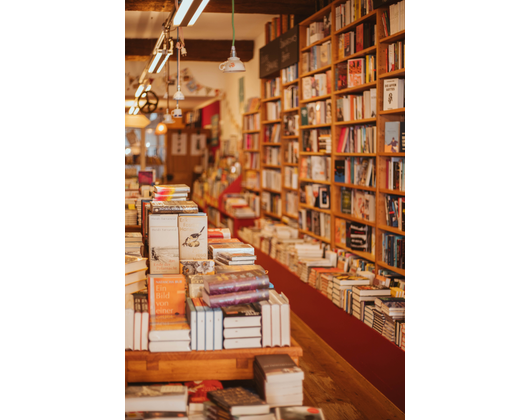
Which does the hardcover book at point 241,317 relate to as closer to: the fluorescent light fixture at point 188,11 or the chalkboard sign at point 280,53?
the fluorescent light fixture at point 188,11

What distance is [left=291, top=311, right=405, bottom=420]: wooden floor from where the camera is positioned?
370cm

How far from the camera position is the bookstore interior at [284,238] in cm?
254

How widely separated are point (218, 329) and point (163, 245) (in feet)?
2.97

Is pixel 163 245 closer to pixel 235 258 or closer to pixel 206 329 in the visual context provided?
pixel 235 258

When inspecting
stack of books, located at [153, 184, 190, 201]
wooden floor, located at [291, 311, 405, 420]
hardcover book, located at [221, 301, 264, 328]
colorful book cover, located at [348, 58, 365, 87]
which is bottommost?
wooden floor, located at [291, 311, 405, 420]

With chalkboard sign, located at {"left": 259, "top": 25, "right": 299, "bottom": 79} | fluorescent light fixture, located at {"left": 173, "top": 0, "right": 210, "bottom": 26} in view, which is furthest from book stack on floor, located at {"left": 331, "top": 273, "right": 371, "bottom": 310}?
chalkboard sign, located at {"left": 259, "top": 25, "right": 299, "bottom": 79}

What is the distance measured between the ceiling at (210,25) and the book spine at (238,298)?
5.27 meters

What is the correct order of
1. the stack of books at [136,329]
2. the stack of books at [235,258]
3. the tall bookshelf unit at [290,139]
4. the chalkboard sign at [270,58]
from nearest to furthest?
the stack of books at [136,329] → the stack of books at [235,258] → the tall bookshelf unit at [290,139] → the chalkboard sign at [270,58]

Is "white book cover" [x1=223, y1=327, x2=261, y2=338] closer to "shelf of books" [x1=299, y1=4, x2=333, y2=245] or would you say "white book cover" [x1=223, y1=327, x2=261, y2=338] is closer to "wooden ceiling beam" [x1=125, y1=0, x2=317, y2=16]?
"shelf of books" [x1=299, y1=4, x2=333, y2=245]

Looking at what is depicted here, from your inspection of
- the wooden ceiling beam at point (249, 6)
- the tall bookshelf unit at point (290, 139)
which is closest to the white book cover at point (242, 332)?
the tall bookshelf unit at point (290, 139)
